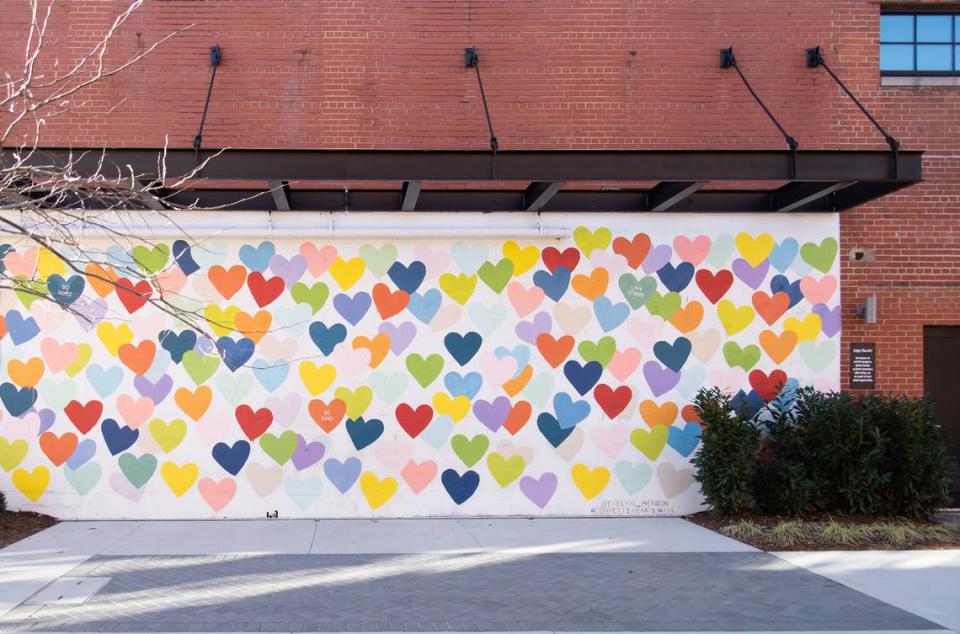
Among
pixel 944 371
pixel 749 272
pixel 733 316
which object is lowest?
pixel 944 371

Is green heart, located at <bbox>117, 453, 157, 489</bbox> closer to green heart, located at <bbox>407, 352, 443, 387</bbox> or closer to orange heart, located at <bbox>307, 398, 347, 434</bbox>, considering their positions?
orange heart, located at <bbox>307, 398, 347, 434</bbox>

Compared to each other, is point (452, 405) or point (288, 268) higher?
point (288, 268)

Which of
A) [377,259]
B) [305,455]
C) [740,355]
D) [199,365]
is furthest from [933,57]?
[199,365]

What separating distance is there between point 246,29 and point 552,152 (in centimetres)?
447

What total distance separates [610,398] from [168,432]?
18.0 feet

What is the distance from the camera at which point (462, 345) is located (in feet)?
33.9

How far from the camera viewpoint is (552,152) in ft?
29.5

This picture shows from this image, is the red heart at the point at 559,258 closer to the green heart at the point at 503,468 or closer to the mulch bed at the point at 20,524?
the green heart at the point at 503,468

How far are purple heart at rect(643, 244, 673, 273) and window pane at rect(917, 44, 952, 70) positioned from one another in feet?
14.2

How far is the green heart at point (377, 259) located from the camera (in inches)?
406

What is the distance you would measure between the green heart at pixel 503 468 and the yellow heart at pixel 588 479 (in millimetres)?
693

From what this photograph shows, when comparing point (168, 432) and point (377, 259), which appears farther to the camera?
point (377, 259)

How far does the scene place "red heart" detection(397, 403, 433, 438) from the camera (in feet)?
33.6

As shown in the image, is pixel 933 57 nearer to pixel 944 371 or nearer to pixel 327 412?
pixel 944 371
